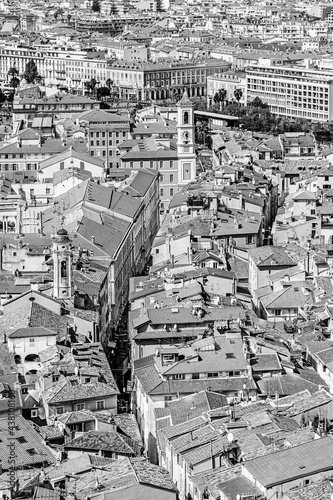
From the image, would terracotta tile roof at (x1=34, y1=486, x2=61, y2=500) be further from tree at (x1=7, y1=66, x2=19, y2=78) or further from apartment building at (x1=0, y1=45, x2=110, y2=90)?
tree at (x1=7, y1=66, x2=19, y2=78)

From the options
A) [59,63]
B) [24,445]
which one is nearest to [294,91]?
[59,63]

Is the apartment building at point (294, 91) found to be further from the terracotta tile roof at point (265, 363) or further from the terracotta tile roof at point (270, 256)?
the terracotta tile roof at point (265, 363)

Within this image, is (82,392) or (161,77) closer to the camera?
(82,392)

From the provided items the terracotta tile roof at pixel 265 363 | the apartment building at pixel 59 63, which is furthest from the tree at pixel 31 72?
the terracotta tile roof at pixel 265 363

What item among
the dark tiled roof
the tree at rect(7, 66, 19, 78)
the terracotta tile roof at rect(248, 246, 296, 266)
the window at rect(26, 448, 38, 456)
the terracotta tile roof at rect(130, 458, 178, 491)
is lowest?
the tree at rect(7, 66, 19, 78)

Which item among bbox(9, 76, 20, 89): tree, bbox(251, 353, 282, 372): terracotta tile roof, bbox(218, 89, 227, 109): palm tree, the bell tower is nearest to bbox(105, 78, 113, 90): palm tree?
bbox(9, 76, 20, 89): tree

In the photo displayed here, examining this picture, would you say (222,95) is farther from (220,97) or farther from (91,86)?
(91,86)
